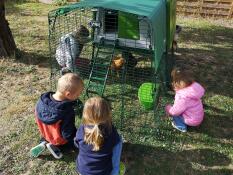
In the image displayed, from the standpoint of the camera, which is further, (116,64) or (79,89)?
(116,64)

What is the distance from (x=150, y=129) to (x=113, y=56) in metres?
1.52

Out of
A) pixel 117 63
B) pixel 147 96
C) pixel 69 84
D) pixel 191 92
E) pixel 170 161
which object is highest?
pixel 69 84

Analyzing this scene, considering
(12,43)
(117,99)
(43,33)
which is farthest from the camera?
(43,33)

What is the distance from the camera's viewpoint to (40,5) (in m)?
12.0

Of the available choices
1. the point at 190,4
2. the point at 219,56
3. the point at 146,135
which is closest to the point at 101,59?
the point at 146,135

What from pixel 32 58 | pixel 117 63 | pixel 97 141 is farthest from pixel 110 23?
pixel 97 141

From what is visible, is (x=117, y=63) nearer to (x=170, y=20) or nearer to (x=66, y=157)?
(x=170, y=20)

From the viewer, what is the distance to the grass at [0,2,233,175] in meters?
4.52

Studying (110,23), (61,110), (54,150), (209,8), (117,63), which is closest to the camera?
(61,110)

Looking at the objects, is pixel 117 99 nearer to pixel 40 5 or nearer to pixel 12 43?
pixel 12 43

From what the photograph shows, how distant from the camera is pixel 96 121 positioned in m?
3.62

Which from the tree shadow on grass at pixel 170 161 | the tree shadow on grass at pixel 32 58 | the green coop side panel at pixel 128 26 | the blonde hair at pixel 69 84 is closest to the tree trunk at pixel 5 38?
the tree shadow on grass at pixel 32 58

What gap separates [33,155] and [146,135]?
5.02ft

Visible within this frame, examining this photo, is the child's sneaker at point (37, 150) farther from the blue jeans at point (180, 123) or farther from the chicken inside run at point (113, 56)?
the blue jeans at point (180, 123)
